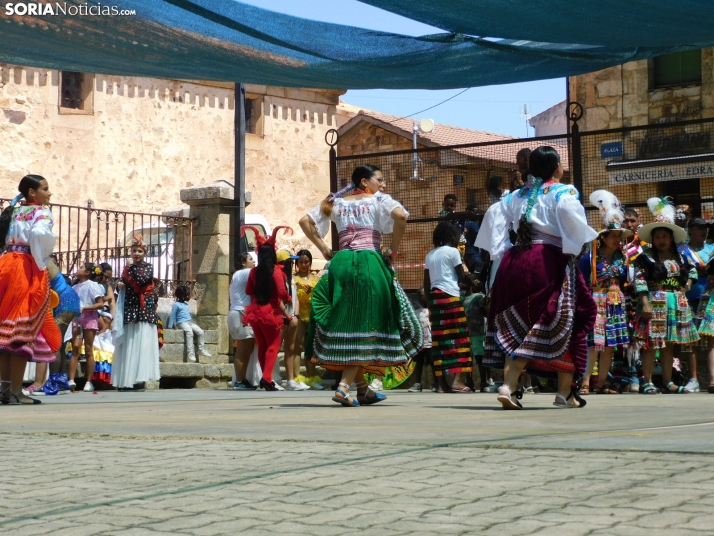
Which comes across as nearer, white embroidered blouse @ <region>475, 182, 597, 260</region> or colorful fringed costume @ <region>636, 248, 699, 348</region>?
white embroidered blouse @ <region>475, 182, 597, 260</region>

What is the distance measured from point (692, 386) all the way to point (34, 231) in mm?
6671

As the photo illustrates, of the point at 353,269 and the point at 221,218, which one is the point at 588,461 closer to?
the point at 353,269

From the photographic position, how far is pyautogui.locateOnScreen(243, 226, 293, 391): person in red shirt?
14.5m

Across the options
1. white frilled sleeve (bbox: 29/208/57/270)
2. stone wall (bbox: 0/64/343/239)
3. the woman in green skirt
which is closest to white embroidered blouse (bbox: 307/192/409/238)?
the woman in green skirt

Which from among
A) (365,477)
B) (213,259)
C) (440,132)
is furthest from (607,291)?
(440,132)

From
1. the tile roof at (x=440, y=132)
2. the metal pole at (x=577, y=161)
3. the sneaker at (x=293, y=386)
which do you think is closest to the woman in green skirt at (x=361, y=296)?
the metal pole at (x=577, y=161)

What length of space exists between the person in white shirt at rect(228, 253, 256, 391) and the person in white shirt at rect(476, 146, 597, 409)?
711 cm

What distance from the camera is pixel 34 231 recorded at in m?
9.90

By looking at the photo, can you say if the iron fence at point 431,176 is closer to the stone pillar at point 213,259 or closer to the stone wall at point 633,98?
the stone pillar at point 213,259

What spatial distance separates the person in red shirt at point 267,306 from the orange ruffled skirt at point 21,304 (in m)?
4.45

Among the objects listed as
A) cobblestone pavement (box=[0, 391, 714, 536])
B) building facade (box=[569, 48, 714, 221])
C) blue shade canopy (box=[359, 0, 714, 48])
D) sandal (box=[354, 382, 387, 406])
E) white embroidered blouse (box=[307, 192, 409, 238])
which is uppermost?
building facade (box=[569, 48, 714, 221])

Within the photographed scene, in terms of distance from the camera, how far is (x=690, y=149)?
16109 mm

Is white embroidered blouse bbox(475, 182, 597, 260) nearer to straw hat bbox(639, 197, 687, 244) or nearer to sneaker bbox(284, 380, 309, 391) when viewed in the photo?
straw hat bbox(639, 197, 687, 244)

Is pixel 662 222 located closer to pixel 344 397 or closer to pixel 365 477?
pixel 344 397
